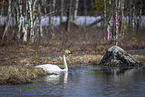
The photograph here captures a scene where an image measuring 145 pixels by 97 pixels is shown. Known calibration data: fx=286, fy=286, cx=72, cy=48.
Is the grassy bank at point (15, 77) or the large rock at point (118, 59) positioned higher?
the large rock at point (118, 59)

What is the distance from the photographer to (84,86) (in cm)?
1007

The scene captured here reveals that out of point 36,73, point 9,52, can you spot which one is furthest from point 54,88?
point 9,52

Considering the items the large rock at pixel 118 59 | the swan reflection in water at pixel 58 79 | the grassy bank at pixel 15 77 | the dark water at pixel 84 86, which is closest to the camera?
the dark water at pixel 84 86

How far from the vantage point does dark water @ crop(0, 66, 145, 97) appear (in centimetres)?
875

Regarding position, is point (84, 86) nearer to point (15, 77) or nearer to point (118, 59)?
point (15, 77)

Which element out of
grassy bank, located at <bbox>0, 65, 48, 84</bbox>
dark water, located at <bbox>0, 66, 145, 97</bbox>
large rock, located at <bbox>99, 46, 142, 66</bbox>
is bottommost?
dark water, located at <bbox>0, 66, 145, 97</bbox>

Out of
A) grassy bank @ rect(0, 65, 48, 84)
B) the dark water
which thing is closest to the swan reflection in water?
the dark water

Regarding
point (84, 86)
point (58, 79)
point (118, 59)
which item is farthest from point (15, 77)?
point (118, 59)

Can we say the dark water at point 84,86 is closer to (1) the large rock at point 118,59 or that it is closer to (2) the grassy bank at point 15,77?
(2) the grassy bank at point 15,77

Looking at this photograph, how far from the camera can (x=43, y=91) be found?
30.2ft

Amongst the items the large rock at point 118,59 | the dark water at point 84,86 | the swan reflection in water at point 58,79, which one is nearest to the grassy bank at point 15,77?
the dark water at point 84,86

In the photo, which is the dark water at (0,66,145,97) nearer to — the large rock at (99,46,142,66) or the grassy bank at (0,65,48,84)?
the grassy bank at (0,65,48,84)

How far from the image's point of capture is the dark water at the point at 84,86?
875 centimetres

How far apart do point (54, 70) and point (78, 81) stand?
2.46 meters
